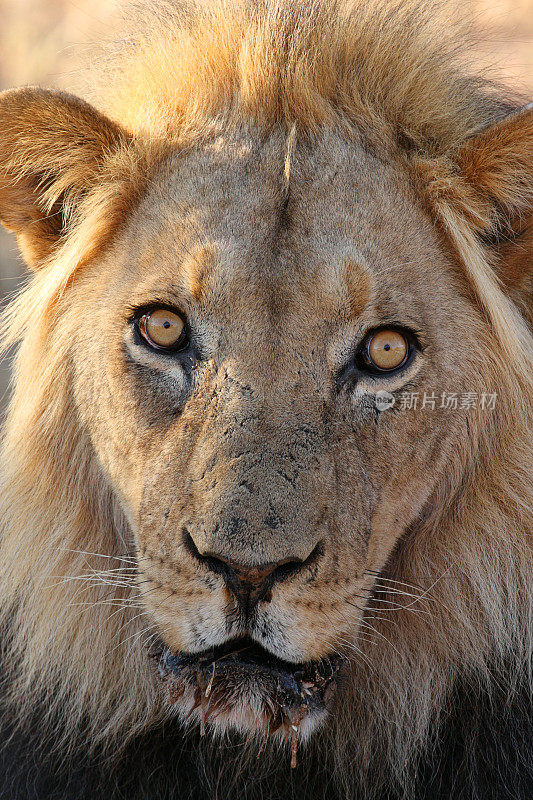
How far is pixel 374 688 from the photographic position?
265cm

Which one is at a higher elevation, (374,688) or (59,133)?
(59,133)

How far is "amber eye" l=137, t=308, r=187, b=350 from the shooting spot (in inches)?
94.0

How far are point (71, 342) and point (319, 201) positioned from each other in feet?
2.65

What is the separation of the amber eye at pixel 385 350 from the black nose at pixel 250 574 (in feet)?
1.88

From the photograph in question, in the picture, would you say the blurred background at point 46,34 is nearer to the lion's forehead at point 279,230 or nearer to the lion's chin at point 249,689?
the lion's forehead at point 279,230

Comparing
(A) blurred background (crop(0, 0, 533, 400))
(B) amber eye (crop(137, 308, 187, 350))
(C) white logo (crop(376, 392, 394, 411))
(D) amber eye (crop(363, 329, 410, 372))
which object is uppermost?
(A) blurred background (crop(0, 0, 533, 400))

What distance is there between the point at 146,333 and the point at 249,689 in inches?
37.3

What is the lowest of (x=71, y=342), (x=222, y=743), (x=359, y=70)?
(x=222, y=743)

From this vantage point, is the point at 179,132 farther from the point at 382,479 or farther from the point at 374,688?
the point at 374,688

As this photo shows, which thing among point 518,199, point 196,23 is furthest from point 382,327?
point 196,23

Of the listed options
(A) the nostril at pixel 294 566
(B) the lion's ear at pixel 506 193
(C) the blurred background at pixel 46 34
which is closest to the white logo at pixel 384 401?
(A) the nostril at pixel 294 566

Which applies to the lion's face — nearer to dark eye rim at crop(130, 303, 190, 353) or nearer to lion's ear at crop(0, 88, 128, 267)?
dark eye rim at crop(130, 303, 190, 353)

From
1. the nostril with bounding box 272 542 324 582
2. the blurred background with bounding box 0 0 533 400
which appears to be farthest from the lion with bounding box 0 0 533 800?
the blurred background with bounding box 0 0 533 400

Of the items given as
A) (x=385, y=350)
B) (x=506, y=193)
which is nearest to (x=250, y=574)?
(x=385, y=350)
